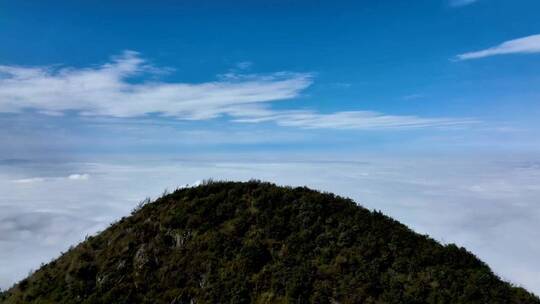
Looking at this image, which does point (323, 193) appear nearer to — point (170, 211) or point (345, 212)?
point (345, 212)

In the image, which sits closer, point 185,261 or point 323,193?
point 185,261

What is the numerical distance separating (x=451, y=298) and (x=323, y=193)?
1405 cm

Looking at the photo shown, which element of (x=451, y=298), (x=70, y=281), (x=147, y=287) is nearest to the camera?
(x=451, y=298)

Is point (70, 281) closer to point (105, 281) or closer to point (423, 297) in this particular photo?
point (105, 281)

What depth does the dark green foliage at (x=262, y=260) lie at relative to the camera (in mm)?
21609

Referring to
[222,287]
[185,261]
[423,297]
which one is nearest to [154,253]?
[185,261]

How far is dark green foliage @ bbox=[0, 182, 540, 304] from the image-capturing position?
2161 centimetres

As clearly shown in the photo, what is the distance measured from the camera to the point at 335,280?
2270cm

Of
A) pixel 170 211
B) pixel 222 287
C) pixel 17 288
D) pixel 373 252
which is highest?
pixel 170 211

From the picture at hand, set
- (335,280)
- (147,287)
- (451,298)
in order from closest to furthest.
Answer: (451,298) → (335,280) → (147,287)

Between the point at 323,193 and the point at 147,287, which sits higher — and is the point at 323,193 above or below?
above

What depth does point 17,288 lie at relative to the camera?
104 ft

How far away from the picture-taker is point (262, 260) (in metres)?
25.8

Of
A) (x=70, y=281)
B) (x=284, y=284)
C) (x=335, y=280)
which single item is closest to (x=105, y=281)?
(x=70, y=281)
